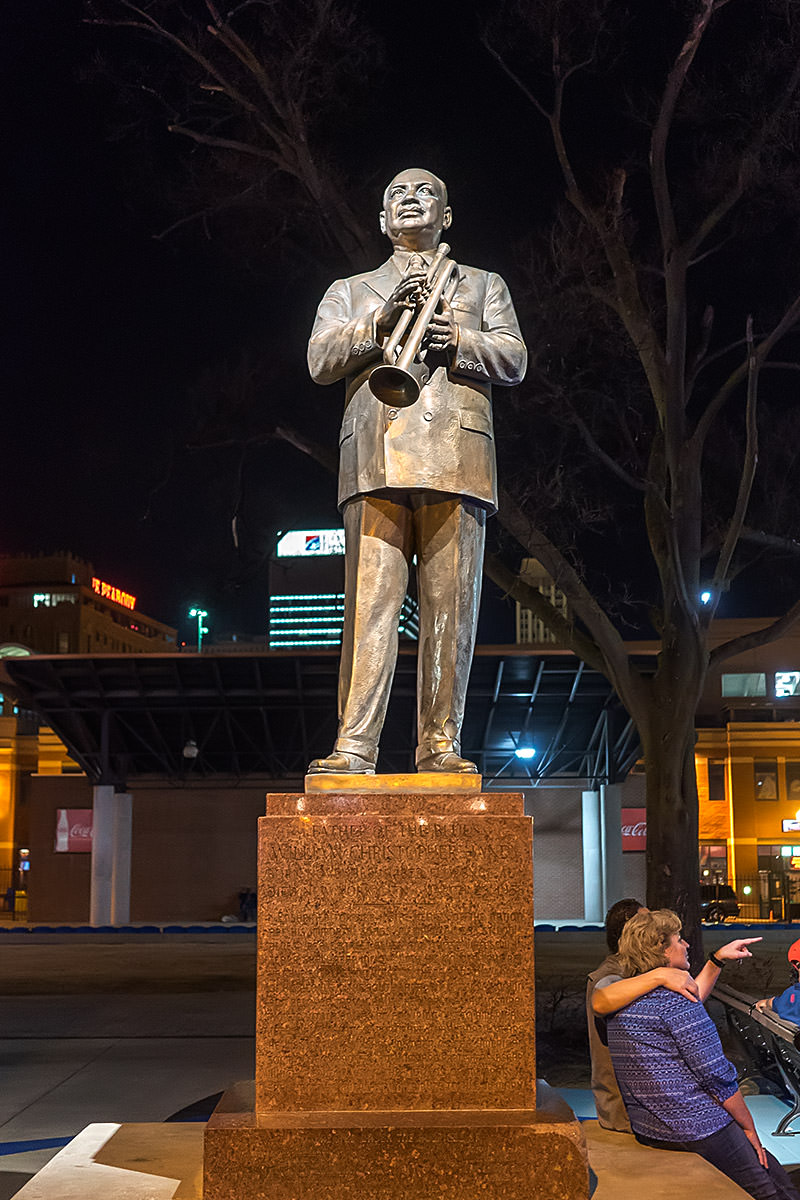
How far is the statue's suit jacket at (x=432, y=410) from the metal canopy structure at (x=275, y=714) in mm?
23821

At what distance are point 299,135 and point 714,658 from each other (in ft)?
23.7

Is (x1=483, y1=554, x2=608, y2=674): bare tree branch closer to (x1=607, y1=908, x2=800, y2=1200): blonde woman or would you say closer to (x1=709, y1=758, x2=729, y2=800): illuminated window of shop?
(x1=607, y1=908, x2=800, y2=1200): blonde woman

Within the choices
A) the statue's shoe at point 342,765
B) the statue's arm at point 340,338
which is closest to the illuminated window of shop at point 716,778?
the statue's arm at point 340,338

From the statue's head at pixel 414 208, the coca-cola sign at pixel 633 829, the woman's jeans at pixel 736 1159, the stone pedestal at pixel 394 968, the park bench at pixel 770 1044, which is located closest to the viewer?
the stone pedestal at pixel 394 968

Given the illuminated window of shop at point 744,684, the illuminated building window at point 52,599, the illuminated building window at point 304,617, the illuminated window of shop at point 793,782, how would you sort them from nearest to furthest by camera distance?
the illuminated window of shop at point 793,782 → the illuminated window of shop at point 744,684 → the illuminated building window at point 52,599 → the illuminated building window at point 304,617

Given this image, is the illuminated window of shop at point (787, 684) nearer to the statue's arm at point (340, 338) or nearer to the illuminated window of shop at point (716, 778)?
the illuminated window of shop at point (716, 778)

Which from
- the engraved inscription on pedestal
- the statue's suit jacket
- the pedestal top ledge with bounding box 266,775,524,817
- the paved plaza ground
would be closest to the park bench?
the paved plaza ground

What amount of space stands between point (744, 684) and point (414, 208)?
4816 cm

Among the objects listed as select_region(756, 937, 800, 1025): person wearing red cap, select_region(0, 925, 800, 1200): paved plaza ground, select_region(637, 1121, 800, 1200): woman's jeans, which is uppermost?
select_region(756, 937, 800, 1025): person wearing red cap

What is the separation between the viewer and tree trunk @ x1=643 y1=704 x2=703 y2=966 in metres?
12.3

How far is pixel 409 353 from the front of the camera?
4418 mm

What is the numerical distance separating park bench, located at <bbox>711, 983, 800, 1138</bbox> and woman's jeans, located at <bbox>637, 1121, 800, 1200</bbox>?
5.11 ft

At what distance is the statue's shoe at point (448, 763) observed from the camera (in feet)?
15.0

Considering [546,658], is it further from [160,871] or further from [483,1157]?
[483,1157]
